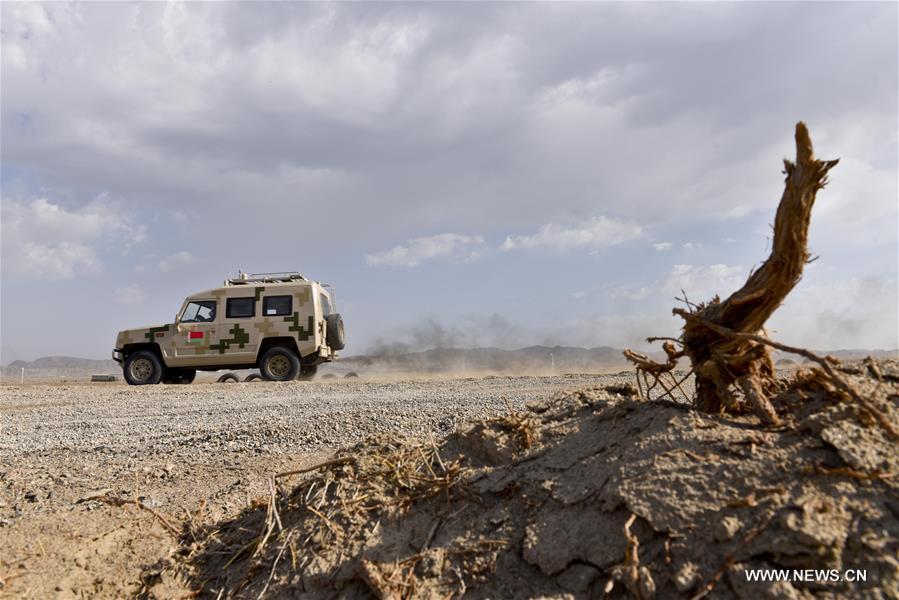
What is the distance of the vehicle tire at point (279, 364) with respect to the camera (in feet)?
54.2

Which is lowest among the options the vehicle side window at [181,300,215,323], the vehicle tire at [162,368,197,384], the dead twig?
the dead twig

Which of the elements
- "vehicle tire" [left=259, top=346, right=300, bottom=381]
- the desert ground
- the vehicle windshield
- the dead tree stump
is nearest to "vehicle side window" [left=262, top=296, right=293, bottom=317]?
"vehicle tire" [left=259, top=346, right=300, bottom=381]

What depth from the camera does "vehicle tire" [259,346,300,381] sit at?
1653 centimetres

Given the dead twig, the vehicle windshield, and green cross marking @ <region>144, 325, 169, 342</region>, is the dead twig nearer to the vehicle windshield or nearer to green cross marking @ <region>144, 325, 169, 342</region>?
green cross marking @ <region>144, 325, 169, 342</region>

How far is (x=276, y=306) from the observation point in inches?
659

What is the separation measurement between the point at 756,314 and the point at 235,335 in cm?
1552

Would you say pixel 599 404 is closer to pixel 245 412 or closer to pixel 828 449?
pixel 828 449

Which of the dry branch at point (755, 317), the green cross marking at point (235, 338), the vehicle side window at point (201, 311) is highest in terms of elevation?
the vehicle side window at point (201, 311)

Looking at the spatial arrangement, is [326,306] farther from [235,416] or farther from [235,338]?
[235,416]

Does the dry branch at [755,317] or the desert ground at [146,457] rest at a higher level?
the dry branch at [755,317]

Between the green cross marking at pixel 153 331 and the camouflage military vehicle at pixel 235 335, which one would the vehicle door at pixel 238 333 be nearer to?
the camouflage military vehicle at pixel 235 335

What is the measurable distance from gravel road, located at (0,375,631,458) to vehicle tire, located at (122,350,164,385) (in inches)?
118

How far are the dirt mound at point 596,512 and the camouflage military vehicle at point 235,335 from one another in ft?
44.3

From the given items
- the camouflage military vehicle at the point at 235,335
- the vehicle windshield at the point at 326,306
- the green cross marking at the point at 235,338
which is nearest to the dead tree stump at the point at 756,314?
the camouflage military vehicle at the point at 235,335
